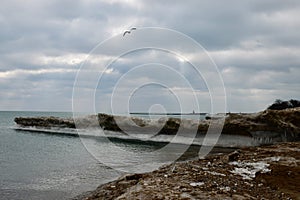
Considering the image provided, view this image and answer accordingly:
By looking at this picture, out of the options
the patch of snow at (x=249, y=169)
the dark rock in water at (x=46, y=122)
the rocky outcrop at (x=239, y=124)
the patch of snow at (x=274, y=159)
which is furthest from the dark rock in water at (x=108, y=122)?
the patch of snow at (x=249, y=169)

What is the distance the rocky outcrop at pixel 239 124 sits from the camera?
4438cm

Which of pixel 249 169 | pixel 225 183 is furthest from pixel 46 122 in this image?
pixel 225 183

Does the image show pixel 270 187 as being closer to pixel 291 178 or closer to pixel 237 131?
pixel 291 178

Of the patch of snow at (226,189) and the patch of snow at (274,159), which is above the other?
the patch of snow at (274,159)

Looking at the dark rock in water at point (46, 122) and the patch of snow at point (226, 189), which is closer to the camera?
the patch of snow at point (226, 189)

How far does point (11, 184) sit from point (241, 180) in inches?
506

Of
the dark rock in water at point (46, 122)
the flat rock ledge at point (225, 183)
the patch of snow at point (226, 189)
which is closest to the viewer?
the flat rock ledge at point (225, 183)

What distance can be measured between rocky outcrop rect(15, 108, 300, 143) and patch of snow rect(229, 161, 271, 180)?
30.8 metres

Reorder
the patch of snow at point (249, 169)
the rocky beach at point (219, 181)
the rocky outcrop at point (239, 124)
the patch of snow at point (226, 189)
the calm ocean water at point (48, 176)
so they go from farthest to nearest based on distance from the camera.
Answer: the rocky outcrop at point (239, 124) < the calm ocean water at point (48, 176) < the patch of snow at point (249, 169) < the patch of snow at point (226, 189) < the rocky beach at point (219, 181)

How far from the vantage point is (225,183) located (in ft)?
39.1

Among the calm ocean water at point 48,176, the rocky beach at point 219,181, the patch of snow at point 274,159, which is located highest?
A: the patch of snow at point 274,159

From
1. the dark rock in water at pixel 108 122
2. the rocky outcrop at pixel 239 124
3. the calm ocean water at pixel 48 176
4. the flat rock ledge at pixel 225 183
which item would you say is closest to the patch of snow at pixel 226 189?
the flat rock ledge at pixel 225 183

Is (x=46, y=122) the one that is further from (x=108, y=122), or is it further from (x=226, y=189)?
(x=226, y=189)

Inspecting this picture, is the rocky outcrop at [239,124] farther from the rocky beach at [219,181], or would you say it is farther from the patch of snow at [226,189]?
the patch of snow at [226,189]
